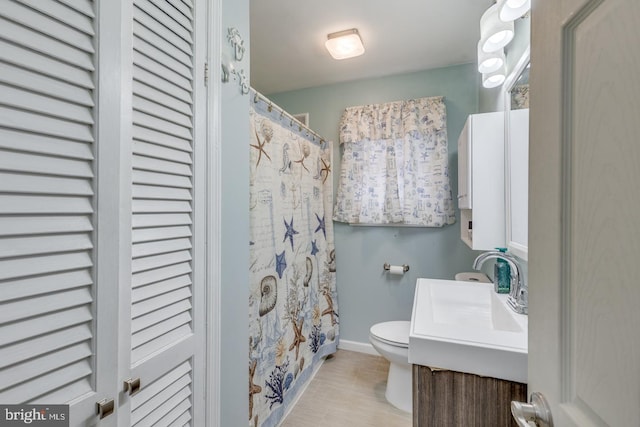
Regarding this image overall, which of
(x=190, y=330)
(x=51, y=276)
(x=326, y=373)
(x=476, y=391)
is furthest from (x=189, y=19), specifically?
(x=326, y=373)

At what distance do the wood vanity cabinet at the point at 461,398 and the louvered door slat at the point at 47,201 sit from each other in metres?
0.93

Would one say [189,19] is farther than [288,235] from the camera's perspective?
No

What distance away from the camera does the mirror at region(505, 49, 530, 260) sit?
130 centimetres

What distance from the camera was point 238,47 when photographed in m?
1.13

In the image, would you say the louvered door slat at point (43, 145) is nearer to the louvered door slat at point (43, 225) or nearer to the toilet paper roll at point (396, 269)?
the louvered door slat at point (43, 225)

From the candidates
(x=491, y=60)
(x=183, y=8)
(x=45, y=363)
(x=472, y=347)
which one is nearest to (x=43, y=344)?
(x=45, y=363)

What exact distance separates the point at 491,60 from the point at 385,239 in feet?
4.98

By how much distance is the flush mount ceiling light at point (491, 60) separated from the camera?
56.1 inches

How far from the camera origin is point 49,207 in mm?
529

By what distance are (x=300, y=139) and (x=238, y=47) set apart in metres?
0.99

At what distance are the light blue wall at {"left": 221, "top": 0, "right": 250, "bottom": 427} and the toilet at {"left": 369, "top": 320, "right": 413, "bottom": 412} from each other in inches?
37.9

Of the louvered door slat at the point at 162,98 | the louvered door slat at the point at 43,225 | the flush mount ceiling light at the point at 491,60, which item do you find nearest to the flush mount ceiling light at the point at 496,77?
the flush mount ceiling light at the point at 491,60

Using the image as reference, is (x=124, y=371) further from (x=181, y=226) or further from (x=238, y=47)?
(x=238, y=47)

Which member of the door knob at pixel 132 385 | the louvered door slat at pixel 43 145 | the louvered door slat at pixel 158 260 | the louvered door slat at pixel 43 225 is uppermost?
the louvered door slat at pixel 43 145
